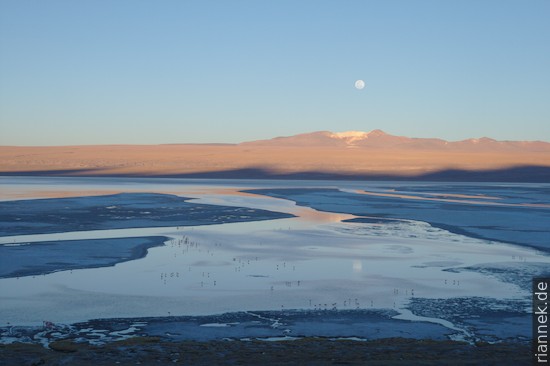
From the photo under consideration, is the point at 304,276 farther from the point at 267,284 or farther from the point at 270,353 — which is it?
the point at 270,353

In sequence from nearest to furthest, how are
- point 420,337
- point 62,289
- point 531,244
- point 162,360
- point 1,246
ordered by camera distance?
point 162,360 < point 420,337 < point 62,289 < point 1,246 < point 531,244

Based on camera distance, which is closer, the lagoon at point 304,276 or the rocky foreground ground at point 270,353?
the rocky foreground ground at point 270,353

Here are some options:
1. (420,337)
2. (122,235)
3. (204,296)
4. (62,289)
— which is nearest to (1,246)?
(122,235)

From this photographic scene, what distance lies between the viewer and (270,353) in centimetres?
934

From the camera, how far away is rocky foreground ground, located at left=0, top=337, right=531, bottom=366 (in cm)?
880

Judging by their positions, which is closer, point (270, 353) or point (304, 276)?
point (270, 353)

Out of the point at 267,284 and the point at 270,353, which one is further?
the point at 267,284

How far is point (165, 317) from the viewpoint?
11703 millimetres

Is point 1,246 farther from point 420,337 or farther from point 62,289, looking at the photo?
point 420,337

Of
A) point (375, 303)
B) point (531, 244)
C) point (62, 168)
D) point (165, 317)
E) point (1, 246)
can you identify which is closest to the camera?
point (165, 317)

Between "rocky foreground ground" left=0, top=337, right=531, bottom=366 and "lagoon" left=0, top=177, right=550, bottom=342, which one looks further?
"lagoon" left=0, top=177, right=550, bottom=342

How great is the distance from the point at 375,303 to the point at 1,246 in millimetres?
11610

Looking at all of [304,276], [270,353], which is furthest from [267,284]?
[270,353]

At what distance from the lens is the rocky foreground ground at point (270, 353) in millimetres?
8797
